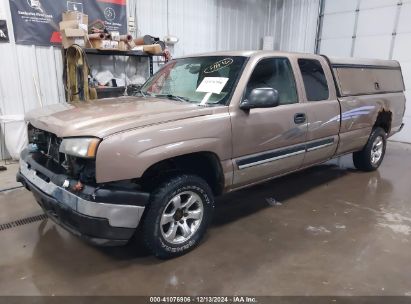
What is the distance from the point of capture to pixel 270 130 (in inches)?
123

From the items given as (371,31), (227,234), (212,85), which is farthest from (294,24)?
(227,234)

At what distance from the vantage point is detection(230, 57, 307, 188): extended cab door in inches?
115

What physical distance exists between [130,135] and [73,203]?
595mm

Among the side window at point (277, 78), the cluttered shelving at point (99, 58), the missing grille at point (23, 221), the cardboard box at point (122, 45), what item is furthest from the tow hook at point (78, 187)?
the cardboard box at point (122, 45)

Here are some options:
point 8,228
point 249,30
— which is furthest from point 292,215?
point 249,30

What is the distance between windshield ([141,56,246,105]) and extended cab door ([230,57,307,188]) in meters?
0.17

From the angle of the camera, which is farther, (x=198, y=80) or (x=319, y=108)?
(x=319, y=108)

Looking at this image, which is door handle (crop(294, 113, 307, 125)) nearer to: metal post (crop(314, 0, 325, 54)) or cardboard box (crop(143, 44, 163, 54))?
cardboard box (crop(143, 44, 163, 54))

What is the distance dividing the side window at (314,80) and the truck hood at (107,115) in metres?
1.42

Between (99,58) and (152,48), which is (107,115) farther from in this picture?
(99,58)

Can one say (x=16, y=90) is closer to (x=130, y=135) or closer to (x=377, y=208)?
(x=130, y=135)

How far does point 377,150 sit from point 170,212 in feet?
13.0

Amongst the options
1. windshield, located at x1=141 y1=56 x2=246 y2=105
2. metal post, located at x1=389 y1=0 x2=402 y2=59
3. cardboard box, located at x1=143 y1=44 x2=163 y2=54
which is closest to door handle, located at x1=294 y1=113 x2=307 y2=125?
windshield, located at x1=141 y1=56 x2=246 y2=105

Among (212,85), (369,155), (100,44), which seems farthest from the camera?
(100,44)
